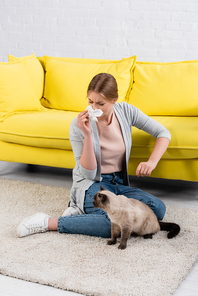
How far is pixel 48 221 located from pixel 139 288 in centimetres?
64

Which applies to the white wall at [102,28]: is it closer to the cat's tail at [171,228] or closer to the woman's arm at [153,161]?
the woman's arm at [153,161]

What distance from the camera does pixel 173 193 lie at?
238 centimetres

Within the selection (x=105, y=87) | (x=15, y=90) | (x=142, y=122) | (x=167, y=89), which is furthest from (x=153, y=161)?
(x=15, y=90)

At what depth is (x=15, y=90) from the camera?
2658mm

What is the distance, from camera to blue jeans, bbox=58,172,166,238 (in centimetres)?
163

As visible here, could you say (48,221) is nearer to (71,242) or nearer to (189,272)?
(71,242)

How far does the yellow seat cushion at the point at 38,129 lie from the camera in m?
2.37

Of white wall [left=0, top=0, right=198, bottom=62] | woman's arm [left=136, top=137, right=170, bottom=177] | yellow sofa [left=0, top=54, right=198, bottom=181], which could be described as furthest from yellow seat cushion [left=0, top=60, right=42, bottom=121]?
woman's arm [left=136, top=137, right=170, bottom=177]

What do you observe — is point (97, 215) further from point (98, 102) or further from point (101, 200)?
point (98, 102)

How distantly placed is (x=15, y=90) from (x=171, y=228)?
5.31ft

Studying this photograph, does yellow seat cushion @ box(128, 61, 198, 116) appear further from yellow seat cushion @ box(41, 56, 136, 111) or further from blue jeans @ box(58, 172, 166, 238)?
blue jeans @ box(58, 172, 166, 238)

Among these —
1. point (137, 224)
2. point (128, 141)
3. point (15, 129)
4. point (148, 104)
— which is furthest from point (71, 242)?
point (148, 104)

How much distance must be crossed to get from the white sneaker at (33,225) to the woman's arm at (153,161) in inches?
20.5

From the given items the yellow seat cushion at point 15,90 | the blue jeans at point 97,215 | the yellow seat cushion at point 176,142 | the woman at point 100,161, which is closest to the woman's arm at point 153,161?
the woman at point 100,161
